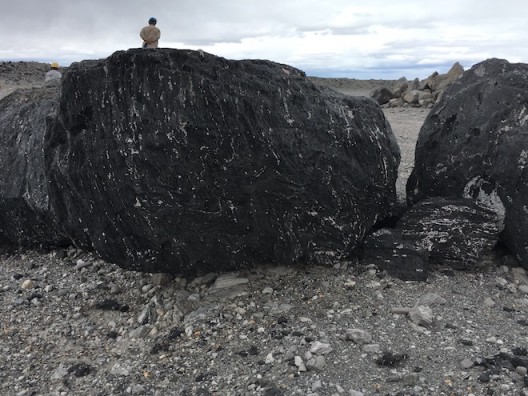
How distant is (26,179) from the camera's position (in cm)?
818

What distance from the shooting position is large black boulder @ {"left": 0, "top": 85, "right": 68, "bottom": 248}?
8.09 meters

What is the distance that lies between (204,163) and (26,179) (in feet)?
12.0

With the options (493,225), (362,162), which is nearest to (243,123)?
(362,162)

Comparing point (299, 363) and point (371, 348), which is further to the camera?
point (371, 348)

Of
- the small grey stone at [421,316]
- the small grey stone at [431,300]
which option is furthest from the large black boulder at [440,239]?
the small grey stone at [421,316]

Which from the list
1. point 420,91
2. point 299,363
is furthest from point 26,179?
point 420,91

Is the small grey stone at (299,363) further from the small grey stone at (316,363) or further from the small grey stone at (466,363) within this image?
the small grey stone at (466,363)

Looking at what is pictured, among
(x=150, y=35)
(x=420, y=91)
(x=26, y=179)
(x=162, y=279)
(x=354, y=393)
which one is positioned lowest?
(x=354, y=393)

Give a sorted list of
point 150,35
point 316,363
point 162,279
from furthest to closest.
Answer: point 150,35 → point 162,279 → point 316,363

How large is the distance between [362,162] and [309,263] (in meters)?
1.34

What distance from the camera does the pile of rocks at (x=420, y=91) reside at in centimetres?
3069

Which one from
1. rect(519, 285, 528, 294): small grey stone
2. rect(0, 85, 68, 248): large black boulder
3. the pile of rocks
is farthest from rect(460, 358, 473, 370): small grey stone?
the pile of rocks

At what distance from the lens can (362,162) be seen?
21.7 feet

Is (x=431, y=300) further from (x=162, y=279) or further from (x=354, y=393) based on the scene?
(x=162, y=279)
